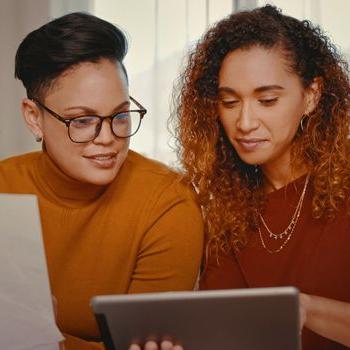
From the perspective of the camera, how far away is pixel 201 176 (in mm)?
1447

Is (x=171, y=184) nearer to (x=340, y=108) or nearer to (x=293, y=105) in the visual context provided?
(x=293, y=105)

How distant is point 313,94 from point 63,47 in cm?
58

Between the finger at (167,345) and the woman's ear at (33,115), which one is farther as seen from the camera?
the woman's ear at (33,115)

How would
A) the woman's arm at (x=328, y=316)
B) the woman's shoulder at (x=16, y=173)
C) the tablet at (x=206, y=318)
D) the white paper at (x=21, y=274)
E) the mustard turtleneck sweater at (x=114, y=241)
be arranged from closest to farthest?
the tablet at (x=206, y=318), the white paper at (x=21, y=274), the woman's arm at (x=328, y=316), the mustard turtleneck sweater at (x=114, y=241), the woman's shoulder at (x=16, y=173)

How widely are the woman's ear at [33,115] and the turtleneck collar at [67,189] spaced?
10 centimetres

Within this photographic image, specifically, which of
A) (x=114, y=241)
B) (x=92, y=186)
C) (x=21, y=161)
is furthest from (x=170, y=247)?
(x=21, y=161)

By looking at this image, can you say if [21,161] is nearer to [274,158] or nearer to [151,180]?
[151,180]

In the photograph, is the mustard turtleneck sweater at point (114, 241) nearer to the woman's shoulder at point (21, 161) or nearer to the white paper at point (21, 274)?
the woman's shoulder at point (21, 161)

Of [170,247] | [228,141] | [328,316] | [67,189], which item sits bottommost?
[328,316]

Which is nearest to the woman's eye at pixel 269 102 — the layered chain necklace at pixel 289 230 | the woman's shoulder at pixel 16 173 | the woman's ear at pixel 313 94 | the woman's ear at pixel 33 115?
the woman's ear at pixel 313 94

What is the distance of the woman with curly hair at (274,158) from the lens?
1.28 meters

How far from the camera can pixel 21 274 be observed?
0.94m

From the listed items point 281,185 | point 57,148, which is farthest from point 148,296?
point 281,185

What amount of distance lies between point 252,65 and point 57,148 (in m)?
0.47
